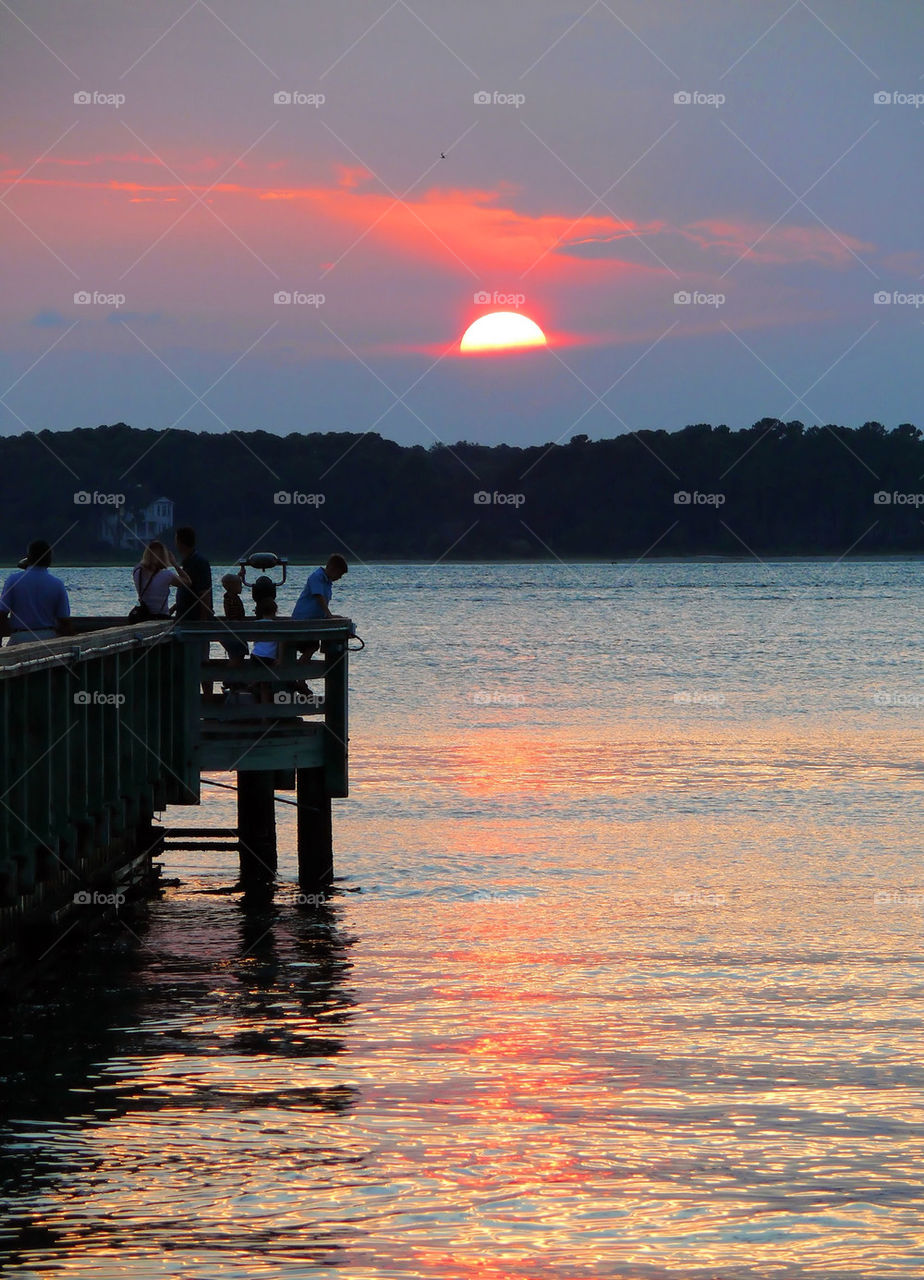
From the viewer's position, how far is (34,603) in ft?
46.9

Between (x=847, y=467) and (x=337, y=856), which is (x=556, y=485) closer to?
(x=847, y=467)

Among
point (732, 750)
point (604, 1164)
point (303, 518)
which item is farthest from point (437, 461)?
point (604, 1164)

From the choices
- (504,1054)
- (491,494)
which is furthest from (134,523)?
(504,1054)

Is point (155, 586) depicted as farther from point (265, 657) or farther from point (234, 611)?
point (234, 611)

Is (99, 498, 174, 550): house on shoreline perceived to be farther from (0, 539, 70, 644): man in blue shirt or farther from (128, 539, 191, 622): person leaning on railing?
(0, 539, 70, 644): man in blue shirt

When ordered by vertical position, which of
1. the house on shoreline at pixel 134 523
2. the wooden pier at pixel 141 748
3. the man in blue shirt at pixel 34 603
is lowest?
the wooden pier at pixel 141 748

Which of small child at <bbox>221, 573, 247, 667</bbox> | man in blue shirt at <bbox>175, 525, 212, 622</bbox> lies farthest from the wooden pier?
man in blue shirt at <bbox>175, 525, 212, 622</bbox>

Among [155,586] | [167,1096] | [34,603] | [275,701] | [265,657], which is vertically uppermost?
[155,586]

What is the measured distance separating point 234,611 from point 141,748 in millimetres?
3238

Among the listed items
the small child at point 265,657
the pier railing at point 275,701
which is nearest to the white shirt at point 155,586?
the pier railing at point 275,701

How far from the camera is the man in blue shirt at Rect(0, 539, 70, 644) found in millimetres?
14234

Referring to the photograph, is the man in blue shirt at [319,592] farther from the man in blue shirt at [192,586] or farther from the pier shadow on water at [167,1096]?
the pier shadow on water at [167,1096]

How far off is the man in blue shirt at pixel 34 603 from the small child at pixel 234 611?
2.20m

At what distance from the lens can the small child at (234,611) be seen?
16.5 metres
